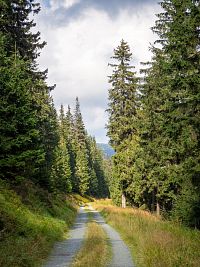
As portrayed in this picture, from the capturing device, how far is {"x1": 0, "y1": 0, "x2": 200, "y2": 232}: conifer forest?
59.8ft

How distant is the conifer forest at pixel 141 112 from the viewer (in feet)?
59.8

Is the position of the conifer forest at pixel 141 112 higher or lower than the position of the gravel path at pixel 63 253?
higher

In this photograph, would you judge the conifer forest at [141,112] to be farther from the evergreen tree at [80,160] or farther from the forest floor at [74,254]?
the evergreen tree at [80,160]

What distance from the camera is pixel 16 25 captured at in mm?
25719

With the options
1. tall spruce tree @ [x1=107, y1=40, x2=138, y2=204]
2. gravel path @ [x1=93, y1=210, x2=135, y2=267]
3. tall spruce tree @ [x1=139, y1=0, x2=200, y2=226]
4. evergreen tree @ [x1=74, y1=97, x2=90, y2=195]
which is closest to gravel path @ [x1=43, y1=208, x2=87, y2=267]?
gravel path @ [x1=93, y1=210, x2=135, y2=267]

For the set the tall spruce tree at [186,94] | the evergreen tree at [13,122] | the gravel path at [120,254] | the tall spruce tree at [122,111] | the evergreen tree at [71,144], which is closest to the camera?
the gravel path at [120,254]

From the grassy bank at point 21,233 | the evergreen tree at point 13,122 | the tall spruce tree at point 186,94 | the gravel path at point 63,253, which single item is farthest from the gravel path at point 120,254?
the evergreen tree at point 13,122

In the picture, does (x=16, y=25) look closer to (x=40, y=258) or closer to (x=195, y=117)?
(x=195, y=117)

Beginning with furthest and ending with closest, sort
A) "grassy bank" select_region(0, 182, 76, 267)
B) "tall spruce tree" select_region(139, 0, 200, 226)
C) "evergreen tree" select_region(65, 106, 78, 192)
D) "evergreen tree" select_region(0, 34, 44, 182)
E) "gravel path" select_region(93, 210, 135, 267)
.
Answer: "evergreen tree" select_region(65, 106, 78, 192), "tall spruce tree" select_region(139, 0, 200, 226), "evergreen tree" select_region(0, 34, 44, 182), "gravel path" select_region(93, 210, 135, 267), "grassy bank" select_region(0, 182, 76, 267)

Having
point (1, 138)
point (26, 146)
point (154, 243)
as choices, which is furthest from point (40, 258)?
point (26, 146)

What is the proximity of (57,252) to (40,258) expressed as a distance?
2083mm

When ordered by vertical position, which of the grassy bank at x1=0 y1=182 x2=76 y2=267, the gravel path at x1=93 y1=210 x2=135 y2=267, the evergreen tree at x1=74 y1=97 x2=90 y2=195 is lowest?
the gravel path at x1=93 y1=210 x2=135 y2=267

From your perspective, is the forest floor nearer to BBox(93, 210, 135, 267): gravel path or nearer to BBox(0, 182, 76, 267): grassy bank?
BBox(93, 210, 135, 267): gravel path

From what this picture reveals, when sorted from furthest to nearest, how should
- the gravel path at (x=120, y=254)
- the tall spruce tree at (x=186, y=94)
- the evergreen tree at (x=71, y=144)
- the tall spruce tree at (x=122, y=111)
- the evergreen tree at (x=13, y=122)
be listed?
the evergreen tree at (x=71, y=144) < the tall spruce tree at (x=122, y=111) < the tall spruce tree at (x=186, y=94) < the evergreen tree at (x=13, y=122) < the gravel path at (x=120, y=254)
